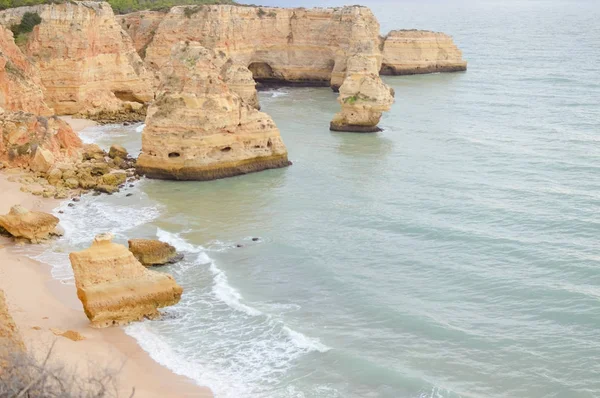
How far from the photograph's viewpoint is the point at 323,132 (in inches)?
1694

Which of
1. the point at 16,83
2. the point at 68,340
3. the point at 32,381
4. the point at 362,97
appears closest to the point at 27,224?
the point at 68,340

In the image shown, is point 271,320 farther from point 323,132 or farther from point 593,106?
point 593,106

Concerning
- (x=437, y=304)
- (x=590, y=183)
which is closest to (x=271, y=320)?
(x=437, y=304)

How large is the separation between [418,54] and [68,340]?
6408 cm

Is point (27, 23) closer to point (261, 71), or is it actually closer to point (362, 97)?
point (362, 97)

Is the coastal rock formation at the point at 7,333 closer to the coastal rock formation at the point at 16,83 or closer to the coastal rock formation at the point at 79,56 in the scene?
the coastal rock formation at the point at 16,83

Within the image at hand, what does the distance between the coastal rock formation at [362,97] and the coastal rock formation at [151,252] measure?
2266cm

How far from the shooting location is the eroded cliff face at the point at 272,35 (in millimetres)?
57812

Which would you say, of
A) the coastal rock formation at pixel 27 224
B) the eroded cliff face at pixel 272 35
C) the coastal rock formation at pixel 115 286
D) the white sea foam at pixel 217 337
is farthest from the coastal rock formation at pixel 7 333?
the eroded cliff face at pixel 272 35

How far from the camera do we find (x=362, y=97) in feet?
137

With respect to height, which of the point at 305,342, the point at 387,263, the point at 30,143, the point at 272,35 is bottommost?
the point at 305,342

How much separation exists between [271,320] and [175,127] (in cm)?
1509

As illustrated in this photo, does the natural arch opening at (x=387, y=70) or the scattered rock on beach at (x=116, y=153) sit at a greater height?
the natural arch opening at (x=387, y=70)

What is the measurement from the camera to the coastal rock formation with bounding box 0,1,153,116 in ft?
140
